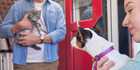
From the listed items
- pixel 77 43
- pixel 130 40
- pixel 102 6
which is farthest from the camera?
pixel 77 43

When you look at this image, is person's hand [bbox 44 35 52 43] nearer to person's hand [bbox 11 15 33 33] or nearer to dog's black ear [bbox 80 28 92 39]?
person's hand [bbox 11 15 33 33]

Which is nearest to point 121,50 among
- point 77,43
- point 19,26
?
point 77,43

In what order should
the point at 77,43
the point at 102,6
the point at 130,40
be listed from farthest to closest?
1. the point at 77,43
2. the point at 102,6
3. the point at 130,40

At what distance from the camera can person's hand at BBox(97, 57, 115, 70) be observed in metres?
1.59

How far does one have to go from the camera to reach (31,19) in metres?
1.94

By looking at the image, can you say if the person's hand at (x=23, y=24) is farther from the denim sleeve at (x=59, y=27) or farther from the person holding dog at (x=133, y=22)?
the person holding dog at (x=133, y=22)

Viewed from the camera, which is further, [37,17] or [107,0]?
[37,17]

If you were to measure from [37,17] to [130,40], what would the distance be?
633 millimetres

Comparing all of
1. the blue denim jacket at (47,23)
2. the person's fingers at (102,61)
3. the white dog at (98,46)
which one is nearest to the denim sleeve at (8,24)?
the blue denim jacket at (47,23)

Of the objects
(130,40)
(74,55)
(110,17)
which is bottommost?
(74,55)

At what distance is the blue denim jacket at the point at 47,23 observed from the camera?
1.95 metres

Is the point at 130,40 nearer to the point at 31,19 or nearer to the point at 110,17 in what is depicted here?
the point at 110,17

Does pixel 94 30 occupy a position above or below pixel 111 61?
above

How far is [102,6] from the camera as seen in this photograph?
1688mm
